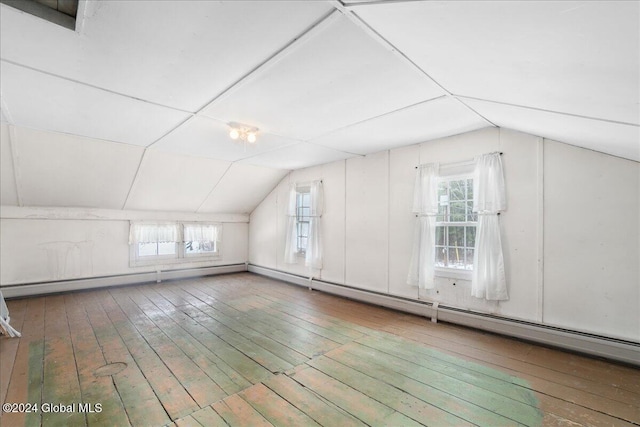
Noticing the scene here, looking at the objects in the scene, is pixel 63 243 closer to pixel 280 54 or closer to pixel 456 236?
pixel 280 54

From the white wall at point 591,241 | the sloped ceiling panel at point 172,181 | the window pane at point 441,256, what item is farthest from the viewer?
the sloped ceiling panel at point 172,181

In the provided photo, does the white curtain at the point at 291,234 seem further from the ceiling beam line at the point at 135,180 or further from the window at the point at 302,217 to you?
the ceiling beam line at the point at 135,180

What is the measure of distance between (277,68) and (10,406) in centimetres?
305

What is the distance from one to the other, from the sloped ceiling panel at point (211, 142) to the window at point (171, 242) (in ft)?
7.57

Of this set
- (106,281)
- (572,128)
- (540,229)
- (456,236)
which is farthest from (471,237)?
(106,281)

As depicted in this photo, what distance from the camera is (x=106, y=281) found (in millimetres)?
5410

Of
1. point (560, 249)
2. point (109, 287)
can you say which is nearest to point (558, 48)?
point (560, 249)

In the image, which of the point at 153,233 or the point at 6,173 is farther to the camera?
the point at 153,233

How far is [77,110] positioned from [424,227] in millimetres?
4196

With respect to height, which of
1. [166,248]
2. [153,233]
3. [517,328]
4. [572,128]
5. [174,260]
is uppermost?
[572,128]

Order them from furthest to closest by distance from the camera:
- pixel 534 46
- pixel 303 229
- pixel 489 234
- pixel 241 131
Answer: pixel 303 229
pixel 241 131
pixel 489 234
pixel 534 46

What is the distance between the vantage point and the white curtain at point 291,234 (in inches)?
234

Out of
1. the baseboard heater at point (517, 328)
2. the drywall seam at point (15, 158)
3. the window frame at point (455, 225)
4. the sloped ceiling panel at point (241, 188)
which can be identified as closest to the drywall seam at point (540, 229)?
the baseboard heater at point (517, 328)

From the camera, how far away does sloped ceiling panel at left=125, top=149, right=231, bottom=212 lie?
4.77 m
